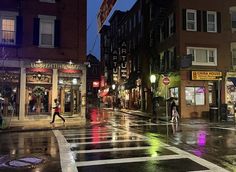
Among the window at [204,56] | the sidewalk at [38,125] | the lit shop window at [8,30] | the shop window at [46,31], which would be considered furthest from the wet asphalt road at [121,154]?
the window at [204,56]

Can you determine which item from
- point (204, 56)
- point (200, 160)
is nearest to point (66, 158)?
point (200, 160)

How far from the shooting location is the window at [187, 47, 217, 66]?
30.8 meters

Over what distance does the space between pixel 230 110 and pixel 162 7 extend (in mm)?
12349

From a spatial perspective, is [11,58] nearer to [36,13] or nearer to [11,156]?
[36,13]

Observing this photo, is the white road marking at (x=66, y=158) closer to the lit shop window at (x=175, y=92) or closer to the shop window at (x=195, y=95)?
the lit shop window at (x=175, y=92)

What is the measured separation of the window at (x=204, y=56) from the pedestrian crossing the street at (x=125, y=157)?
1828cm

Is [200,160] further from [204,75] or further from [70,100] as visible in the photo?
[204,75]

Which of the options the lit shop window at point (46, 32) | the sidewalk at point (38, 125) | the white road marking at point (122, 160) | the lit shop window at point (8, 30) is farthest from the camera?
the lit shop window at point (46, 32)

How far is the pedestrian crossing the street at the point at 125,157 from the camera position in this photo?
8844mm

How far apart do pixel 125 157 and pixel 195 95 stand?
2134 cm

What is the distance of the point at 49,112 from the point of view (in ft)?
84.0

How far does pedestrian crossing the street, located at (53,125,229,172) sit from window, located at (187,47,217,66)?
18285mm

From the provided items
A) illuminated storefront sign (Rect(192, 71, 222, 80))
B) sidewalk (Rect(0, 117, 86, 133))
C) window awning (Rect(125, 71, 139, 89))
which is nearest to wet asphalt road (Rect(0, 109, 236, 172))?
sidewalk (Rect(0, 117, 86, 133))

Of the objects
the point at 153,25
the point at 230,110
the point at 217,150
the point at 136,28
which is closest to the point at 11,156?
the point at 217,150
